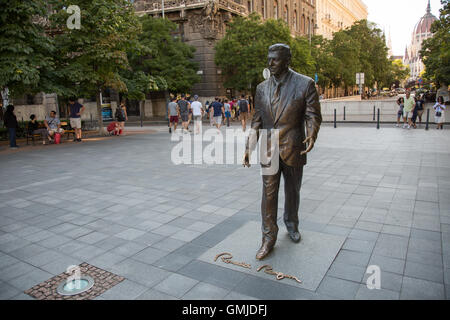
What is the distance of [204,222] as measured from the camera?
18.0 ft

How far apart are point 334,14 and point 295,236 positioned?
276 ft

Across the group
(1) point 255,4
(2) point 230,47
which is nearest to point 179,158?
(2) point 230,47

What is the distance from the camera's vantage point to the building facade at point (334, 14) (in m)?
68.0

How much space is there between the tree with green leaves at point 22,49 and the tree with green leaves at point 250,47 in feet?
56.0

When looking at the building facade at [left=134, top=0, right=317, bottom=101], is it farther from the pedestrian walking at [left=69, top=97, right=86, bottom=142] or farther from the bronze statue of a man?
the bronze statue of a man

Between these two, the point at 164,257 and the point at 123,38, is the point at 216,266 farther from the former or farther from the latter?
the point at 123,38

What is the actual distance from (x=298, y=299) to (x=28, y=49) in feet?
47.6

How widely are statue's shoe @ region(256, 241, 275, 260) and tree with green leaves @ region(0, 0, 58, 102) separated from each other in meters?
12.8

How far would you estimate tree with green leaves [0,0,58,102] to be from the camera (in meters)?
13.4

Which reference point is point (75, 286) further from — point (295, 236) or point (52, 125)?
point (52, 125)

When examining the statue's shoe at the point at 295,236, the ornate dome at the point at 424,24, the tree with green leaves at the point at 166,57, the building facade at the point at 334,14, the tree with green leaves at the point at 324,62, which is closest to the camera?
the statue's shoe at the point at 295,236

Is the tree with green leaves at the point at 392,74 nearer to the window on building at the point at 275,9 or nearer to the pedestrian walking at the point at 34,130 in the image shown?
the window on building at the point at 275,9

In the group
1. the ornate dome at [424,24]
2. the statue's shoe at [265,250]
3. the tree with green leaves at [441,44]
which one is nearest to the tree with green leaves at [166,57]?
the tree with green leaves at [441,44]

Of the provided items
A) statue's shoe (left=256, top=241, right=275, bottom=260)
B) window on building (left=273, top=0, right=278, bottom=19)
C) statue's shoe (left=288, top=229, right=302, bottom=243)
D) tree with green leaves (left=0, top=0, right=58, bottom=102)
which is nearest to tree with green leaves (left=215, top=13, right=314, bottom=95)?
window on building (left=273, top=0, right=278, bottom=19)
